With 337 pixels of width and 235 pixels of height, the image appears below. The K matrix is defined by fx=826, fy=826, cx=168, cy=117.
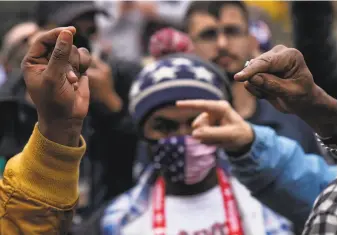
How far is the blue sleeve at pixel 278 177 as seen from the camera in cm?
281

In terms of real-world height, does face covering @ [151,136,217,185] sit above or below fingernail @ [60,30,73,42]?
below

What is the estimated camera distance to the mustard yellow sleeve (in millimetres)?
2059

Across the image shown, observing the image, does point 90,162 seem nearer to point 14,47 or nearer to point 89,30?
point 89,30

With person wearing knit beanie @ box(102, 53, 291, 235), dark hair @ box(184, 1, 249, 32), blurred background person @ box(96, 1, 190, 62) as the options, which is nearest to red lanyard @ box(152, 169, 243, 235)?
person wearing knit beanie @ box(102, 53, 291, 235)

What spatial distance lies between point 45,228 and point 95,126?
2345 mm

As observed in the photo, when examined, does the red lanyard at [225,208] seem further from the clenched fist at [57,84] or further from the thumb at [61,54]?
the thumb at [61,54]

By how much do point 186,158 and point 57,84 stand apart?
140cm

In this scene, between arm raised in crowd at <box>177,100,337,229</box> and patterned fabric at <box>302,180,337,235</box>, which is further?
arm raised in crowd at <box>177,100,337,229</box>

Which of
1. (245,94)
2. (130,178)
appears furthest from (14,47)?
(245,94)

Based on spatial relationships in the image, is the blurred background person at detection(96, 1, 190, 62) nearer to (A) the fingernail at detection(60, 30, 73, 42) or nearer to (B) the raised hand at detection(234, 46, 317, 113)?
(B) the raised hand at detection(234, 46, 317, 113)

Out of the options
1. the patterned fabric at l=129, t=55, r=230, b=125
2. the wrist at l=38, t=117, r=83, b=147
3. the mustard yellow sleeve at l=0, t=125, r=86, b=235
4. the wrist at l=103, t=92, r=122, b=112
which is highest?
the wrist at l=38, t=117, r=83, b=147

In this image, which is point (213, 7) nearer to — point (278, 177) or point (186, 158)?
point (186, 158)

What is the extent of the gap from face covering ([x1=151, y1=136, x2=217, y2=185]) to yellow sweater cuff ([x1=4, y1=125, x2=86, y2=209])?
1.23 m

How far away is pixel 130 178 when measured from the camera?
4512mm
